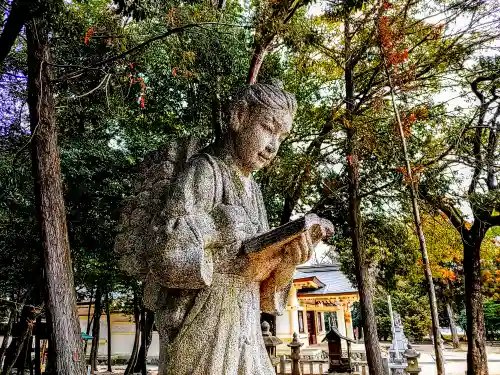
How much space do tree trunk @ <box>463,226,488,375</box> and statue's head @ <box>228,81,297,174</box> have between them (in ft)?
26.5

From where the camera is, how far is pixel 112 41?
615 centimetres

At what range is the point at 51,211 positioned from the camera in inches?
200

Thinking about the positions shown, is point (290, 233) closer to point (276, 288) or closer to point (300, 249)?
point (300, 249)

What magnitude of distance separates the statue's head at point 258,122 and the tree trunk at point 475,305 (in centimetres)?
808

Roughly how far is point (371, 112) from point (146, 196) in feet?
23.8

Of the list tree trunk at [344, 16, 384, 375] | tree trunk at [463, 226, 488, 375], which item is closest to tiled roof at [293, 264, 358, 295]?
tree trunk at [463, 226, 488, 375]

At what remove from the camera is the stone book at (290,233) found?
1.96 m

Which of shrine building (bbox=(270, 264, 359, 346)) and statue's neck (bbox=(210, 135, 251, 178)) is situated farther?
shrine building (bbox=(270, 264, 359, 346))

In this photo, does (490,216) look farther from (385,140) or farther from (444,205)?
(385,140)

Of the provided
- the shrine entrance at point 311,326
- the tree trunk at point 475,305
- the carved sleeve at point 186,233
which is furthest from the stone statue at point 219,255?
the shrine entrance at point 311,326

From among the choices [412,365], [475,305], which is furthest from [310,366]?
[475,305]

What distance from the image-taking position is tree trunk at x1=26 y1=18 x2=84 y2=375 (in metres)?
4.82

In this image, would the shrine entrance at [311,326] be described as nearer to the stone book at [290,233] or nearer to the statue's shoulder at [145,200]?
the statue's shoulder at [145,200]

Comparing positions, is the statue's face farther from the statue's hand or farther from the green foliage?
the green foliage
